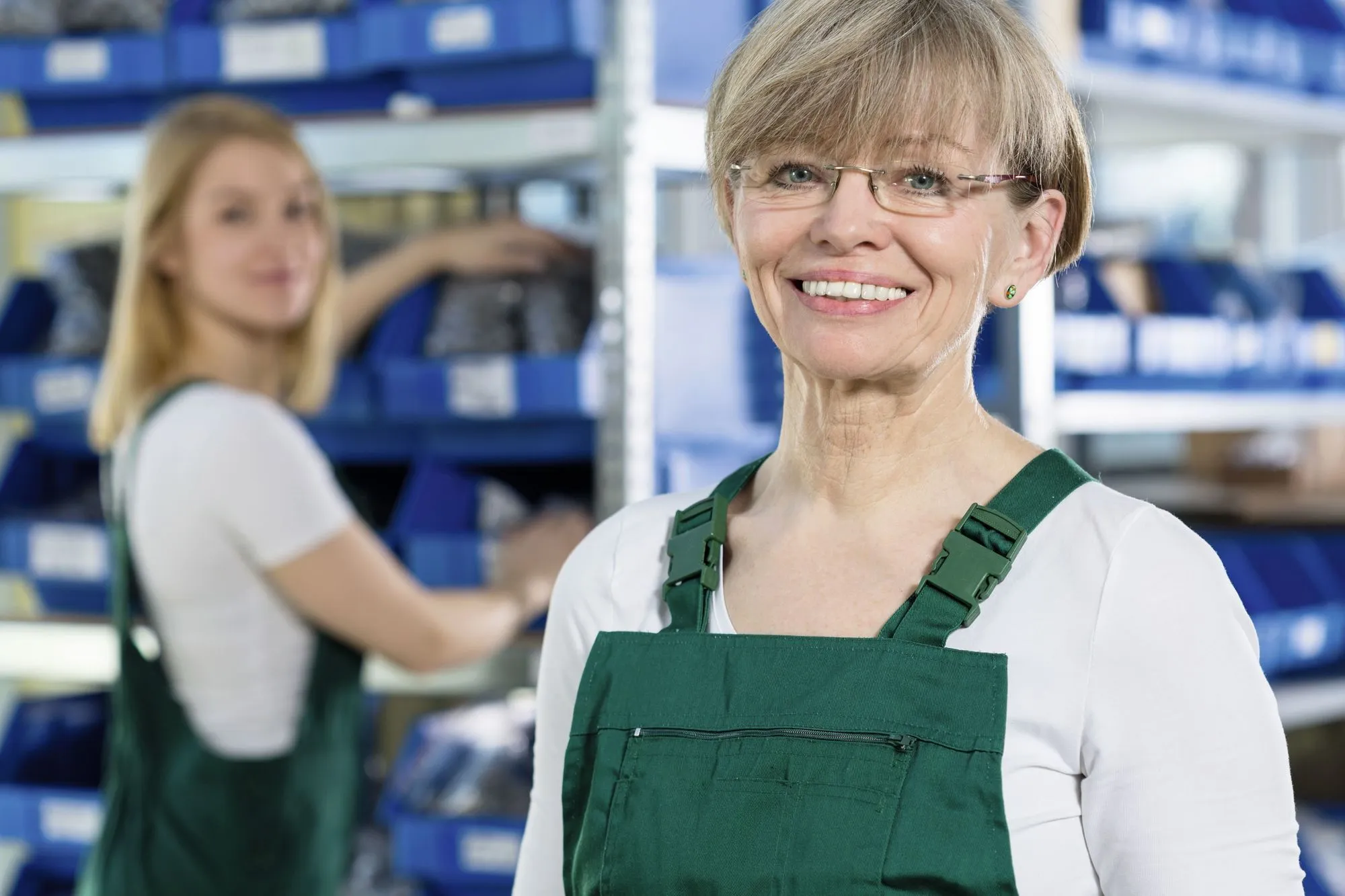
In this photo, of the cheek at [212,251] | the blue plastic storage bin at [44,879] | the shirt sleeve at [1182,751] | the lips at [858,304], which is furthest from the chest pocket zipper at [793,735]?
the blue plastic storage bin at [44,879]

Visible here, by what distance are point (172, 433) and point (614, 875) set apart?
111 centimetres

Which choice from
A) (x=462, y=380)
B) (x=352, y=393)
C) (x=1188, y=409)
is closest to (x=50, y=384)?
(x=352, y=393)

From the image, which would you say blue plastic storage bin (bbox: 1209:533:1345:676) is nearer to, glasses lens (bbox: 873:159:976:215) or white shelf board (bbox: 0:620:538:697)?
white shelf board (bbox: 0:620:538:697)

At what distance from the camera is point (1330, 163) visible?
131 inches

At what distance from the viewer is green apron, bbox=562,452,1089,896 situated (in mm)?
941

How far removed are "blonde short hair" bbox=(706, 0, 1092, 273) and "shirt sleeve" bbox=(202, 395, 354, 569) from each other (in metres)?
1.02

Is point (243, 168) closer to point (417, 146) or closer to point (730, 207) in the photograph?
point (417, 146)

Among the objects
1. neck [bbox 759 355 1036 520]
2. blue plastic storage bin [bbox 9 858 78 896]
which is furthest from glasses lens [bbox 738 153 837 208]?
blue plastic storage bin [bbox 9 858 78 896]

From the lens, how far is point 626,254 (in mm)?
1981

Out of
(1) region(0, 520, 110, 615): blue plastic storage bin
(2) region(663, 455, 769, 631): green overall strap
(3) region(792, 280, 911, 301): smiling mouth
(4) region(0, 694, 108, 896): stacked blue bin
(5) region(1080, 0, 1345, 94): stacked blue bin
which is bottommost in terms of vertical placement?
(4) region(0, 694, 108, 896): stacked blue bin

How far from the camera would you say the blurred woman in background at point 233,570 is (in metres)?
1.91

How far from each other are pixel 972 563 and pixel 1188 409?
170cm

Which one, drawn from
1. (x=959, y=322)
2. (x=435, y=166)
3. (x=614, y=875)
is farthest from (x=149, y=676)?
(x=959, y=322)

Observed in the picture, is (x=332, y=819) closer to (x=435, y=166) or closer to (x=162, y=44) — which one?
(x=435, y=166)
